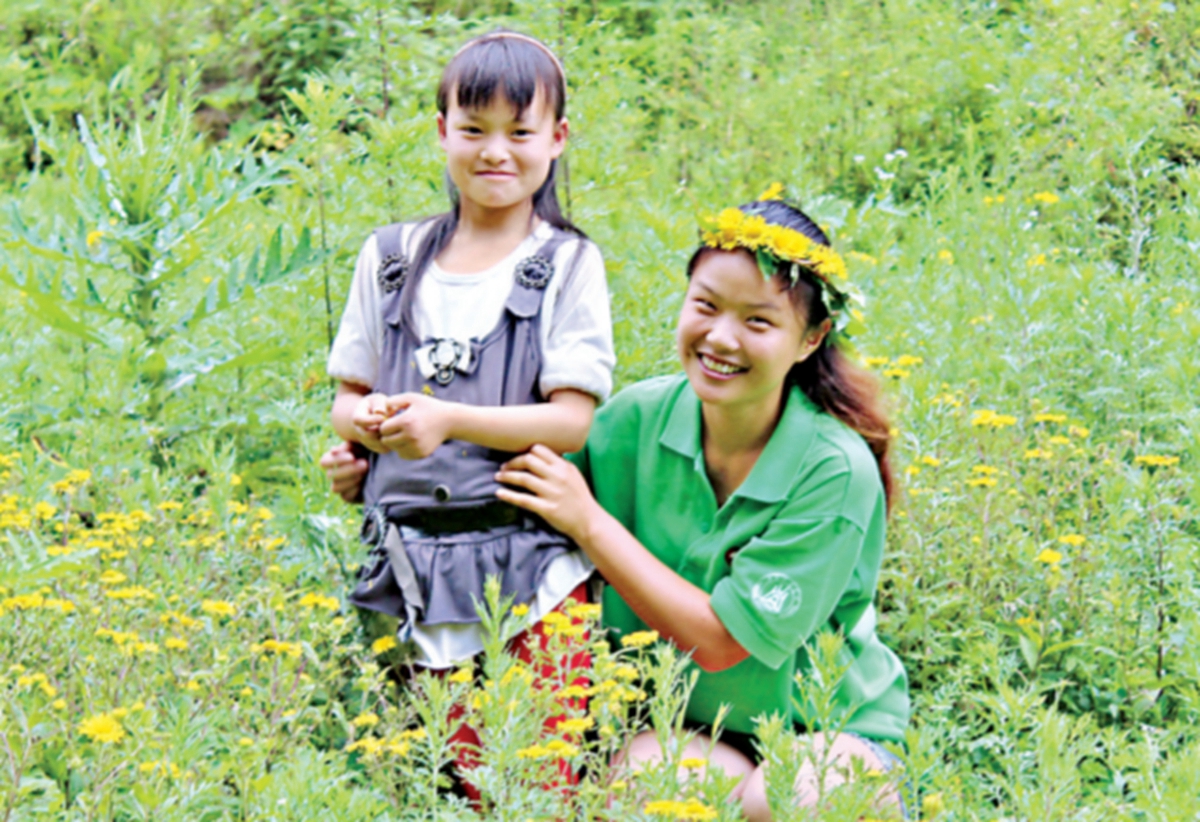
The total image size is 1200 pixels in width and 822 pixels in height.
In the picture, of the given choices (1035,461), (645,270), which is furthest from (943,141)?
(1035,461)

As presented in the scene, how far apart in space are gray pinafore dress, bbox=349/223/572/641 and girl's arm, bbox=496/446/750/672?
63 mm

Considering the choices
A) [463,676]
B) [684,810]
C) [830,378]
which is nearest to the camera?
[684,810]

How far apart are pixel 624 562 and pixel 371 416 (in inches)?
22.6

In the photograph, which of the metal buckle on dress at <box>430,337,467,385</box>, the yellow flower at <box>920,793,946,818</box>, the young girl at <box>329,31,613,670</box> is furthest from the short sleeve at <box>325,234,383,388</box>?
the yellow flower at <box>920,793,946,818</box>

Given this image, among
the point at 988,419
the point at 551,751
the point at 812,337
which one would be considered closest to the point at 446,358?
the point at 812,337

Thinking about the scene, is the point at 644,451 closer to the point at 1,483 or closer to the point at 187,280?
the point at 1,483

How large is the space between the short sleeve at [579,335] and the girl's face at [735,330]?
181mm

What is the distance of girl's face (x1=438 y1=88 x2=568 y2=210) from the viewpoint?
260 centimetres

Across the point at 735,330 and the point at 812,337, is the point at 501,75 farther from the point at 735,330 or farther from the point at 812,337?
the point at 812,337

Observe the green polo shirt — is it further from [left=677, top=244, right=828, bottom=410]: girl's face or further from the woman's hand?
the woman's hand

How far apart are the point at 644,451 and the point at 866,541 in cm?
51

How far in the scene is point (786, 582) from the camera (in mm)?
2566

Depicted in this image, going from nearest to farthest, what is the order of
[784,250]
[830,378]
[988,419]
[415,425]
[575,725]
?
[575,725]
[415,425]
[784,250]
[830,378]
[988,419]

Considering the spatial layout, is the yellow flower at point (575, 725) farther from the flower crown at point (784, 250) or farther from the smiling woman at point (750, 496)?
the flower crown at point (784, 250)
